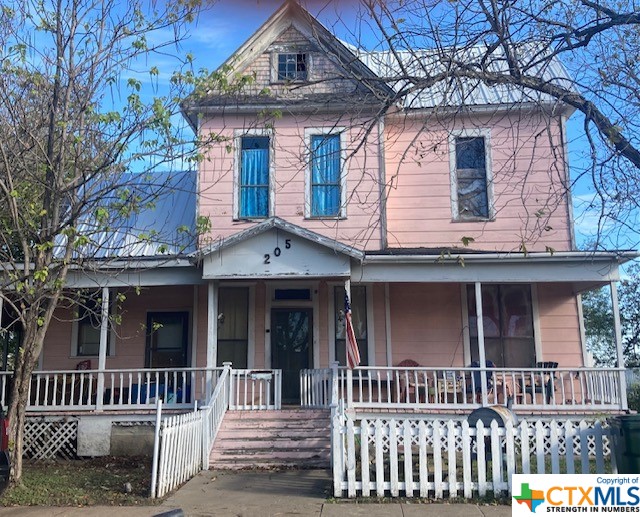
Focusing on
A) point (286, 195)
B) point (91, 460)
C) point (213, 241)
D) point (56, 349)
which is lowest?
point (91, 460)

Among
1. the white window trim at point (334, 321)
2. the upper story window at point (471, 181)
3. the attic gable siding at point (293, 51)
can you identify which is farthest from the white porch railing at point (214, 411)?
the attic gable siding at point (293, 51)

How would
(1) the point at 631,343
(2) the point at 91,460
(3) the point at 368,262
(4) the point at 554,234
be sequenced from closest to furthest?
(2) the point at 91,460, (3) the point at 368,262, (4) the point at 554,234, (1) the point at 631,343

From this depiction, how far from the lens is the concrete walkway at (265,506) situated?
734 centimetres

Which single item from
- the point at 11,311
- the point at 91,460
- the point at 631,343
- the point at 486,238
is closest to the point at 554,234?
the point at 486,238

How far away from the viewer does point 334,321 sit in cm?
1412

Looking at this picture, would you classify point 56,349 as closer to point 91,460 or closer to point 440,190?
point 91,460

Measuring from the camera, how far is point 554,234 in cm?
1390

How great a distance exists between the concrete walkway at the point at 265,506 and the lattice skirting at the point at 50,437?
176 inches

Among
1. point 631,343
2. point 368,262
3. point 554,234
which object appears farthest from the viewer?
point 631,343

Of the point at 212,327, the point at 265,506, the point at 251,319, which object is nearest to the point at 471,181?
the point at 251,319

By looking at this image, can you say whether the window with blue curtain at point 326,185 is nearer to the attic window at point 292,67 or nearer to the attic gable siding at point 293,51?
the attic gable siding at point 293,51

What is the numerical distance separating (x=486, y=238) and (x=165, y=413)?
7956mm

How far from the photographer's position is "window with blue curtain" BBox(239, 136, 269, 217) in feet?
46.0

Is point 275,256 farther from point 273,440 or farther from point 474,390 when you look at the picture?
point 474,390
